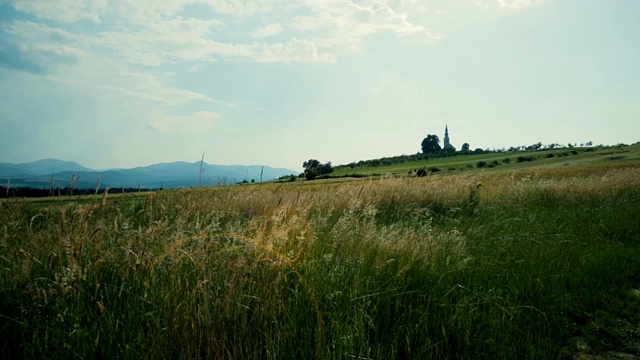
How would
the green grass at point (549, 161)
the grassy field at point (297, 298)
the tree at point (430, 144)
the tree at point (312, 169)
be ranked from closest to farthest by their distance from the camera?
the grassy field at point (297, 298) → the tree at point (312, 169) → the green grass at point (549, 161) → the tree at point (430, 144)

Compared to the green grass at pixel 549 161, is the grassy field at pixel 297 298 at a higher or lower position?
lower

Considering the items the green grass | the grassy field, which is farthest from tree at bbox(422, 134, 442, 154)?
the grassy field

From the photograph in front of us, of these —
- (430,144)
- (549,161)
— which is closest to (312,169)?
(549,161)

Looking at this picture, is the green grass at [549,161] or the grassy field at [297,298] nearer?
the grassy field at [297,298]

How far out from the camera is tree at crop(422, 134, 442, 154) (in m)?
135

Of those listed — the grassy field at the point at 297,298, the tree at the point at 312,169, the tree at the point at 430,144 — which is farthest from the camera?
the tree at the point at 430,144

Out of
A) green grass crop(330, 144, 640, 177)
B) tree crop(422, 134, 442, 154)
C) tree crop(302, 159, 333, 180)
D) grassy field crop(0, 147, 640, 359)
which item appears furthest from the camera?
tree crop(422, 134, 442, 154)

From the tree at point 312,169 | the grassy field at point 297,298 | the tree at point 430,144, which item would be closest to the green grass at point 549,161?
the tree at point 312,169

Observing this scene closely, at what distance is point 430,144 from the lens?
136 meters

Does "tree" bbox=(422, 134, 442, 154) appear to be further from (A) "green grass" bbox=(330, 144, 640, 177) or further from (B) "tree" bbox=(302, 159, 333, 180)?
(B) "tree" bbox=(302, 159, 333, 180)

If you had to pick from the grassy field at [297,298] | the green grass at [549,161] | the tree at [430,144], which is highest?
the tree at [430,144]

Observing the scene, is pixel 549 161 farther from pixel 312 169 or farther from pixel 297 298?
pixel 297 298

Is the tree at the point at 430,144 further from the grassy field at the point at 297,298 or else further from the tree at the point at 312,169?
the grassy field at the point at 297,298

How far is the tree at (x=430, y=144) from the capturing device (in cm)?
13500
